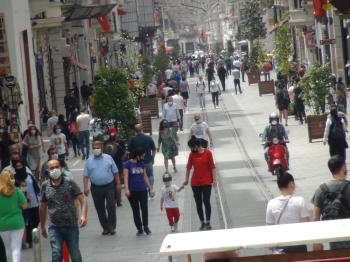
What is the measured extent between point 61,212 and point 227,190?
30.6ft

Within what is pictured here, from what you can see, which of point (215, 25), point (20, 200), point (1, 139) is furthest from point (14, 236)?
point (215, 25)

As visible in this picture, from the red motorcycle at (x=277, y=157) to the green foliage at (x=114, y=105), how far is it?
4.19 metres

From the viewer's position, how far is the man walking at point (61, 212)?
11.4 m

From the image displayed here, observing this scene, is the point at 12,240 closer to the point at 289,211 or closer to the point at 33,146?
the point at 289,211

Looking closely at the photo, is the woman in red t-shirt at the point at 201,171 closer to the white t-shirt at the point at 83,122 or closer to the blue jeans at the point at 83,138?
the white t-shirt at the point at 83,122

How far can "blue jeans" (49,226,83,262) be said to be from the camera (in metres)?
11.4

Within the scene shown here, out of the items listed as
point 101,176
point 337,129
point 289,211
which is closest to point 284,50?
point 337,129

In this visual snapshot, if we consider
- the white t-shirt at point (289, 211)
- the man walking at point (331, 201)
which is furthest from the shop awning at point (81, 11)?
the man walking at point (331, 201)

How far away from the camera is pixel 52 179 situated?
37.9ft

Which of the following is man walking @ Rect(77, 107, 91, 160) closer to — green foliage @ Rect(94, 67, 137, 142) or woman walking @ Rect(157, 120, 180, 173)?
green foliage @ Rect(94, 67, 137, 142)

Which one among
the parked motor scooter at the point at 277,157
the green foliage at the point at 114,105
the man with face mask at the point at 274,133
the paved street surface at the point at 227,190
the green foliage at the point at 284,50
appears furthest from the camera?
the green foliage at the point at 284,50

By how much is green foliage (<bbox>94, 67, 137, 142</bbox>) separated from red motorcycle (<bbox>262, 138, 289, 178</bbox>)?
4194 millimetres

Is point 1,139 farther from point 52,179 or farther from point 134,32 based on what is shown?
point 134,32

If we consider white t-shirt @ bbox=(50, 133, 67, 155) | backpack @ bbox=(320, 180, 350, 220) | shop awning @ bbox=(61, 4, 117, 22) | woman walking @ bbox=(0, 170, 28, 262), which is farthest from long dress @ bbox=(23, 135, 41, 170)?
shop awning @ bbox=(61, 4, 117, 22)
